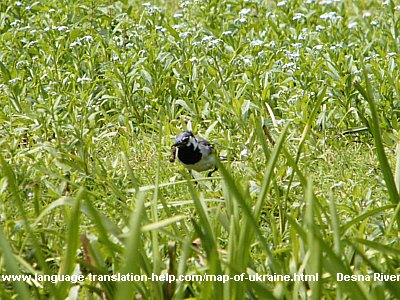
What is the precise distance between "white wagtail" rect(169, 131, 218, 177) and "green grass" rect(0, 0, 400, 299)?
0.45ft

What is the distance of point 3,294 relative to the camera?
3211 millimetres

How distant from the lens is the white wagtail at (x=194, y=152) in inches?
216

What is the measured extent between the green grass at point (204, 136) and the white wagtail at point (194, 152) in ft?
0.45

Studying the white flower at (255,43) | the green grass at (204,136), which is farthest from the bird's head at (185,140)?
the white flower at (255,43)

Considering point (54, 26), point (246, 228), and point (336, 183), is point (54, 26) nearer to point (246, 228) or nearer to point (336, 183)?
point (336, 183)

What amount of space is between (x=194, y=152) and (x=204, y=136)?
0.46 meters

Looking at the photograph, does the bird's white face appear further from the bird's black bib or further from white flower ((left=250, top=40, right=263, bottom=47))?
white flower ((left=250, top=40, right=263, bottom=47))

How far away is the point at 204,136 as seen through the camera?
593cm

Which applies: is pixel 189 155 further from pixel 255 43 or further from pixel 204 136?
pixel 255 43

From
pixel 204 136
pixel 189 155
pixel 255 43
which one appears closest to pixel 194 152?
pixel 189 155

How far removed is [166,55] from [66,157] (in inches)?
90.8

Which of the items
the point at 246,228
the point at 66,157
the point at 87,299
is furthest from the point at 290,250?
the point at 66,157

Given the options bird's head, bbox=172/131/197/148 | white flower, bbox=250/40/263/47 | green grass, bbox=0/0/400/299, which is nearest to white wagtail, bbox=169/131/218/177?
bird's head, bbox=172/131/197/148

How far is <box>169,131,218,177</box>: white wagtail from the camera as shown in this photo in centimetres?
548
